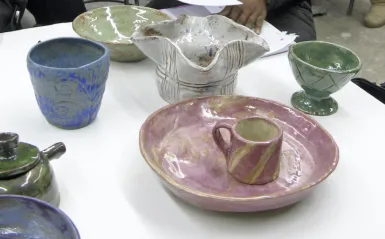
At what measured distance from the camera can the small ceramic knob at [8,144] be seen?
0.53 m

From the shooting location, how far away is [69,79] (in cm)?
68

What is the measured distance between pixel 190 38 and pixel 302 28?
537 millimetres

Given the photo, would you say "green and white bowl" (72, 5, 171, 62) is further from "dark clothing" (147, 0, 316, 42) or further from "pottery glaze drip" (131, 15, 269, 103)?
"dark clothing" (147, 0, 316, 42)

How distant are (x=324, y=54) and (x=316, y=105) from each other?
118 mm

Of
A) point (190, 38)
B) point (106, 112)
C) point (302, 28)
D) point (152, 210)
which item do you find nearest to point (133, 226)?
point (152, 210)

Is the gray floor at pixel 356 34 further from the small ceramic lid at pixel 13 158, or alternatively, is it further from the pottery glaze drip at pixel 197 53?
the small ceramic lid at pixel 13 158

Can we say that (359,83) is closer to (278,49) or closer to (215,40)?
(278,49)

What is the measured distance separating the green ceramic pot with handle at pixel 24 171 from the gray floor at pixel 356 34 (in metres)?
1.82

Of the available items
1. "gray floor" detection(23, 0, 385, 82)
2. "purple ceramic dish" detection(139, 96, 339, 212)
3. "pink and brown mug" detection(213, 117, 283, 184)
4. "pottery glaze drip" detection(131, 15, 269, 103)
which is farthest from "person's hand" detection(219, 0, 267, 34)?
"gray floor" detection(23, 0, 385, 82)

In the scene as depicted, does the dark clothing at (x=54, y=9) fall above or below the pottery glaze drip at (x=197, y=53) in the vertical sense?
below

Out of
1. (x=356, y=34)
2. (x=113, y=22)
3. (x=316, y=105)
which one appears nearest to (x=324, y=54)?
(x=316, y=105)

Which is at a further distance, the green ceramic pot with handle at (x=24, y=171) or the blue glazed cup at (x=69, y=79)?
the blue glazed cup at (x=69, y=79)

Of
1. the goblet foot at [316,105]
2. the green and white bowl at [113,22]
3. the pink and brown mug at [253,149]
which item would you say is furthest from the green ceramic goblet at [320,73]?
the green and white bowl at [113,22]

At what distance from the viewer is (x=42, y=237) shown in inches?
18.8
